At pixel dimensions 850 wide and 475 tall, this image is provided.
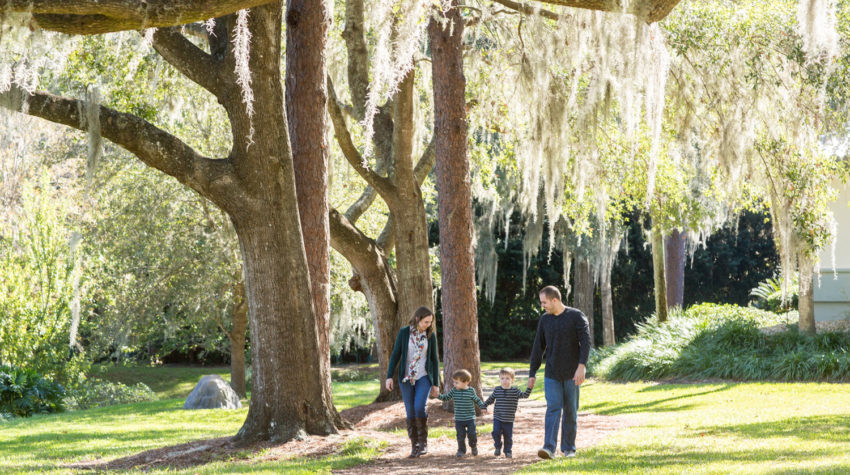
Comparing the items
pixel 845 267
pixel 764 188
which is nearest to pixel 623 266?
pixel 845 267

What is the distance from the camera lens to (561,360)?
648 centimetres

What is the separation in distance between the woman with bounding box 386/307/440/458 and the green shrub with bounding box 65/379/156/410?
10969mm

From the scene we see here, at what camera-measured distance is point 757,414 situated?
929 centimetres

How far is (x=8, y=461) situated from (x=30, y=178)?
13680 millimetres

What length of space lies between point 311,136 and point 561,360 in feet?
12.4

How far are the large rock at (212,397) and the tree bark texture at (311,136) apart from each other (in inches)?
232

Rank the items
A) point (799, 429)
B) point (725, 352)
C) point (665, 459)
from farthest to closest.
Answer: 1. point (725, 352)
2. point (799, 429)
3. point (665, 459)

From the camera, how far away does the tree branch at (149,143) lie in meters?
7.08

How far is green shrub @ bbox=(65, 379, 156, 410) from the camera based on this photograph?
53.5 ft

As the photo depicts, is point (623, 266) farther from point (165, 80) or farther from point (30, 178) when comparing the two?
point (165, 80)

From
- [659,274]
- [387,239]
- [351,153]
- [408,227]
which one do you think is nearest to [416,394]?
[408,227]

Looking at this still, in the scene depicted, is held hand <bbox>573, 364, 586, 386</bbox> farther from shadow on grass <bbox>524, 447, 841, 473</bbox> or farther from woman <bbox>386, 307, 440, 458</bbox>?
woman <bbox>386, 307, 440, 458</bbox>

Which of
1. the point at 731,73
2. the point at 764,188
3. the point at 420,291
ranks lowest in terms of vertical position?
the point at 420,291

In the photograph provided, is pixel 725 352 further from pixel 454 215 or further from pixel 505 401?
pixel 505 401
